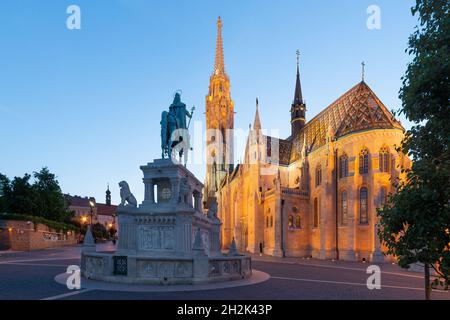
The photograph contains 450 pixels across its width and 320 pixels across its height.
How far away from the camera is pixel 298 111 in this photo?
69812 mm

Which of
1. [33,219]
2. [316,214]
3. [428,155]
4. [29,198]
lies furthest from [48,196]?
[428,155]

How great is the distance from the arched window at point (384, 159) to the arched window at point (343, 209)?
5.27 meters

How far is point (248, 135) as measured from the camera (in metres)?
58.7

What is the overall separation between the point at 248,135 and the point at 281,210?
53.2 feet

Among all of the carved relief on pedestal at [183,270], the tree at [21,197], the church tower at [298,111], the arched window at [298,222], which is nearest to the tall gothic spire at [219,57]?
the church tower at [298,111]

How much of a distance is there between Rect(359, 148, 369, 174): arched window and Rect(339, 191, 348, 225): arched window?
3495 mm

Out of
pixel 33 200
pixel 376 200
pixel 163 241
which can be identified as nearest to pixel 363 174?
pixel 376 200

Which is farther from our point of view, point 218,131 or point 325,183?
point 218,131

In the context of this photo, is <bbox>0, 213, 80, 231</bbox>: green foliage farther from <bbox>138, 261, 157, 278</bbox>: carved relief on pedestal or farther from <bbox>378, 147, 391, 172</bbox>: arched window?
<bbox>378, 147, 391, 172</bbox>: arched window

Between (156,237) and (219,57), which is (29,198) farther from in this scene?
(219,57)

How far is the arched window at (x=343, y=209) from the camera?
4144cm

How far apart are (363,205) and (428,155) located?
34.4 m

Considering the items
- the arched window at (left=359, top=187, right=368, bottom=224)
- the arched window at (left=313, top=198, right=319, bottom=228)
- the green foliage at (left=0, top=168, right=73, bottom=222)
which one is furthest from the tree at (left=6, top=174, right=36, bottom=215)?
the arched window at (left=359, top=187, right=368, bottom=224)

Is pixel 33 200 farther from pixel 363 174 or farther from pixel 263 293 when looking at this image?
pixel 263 293
